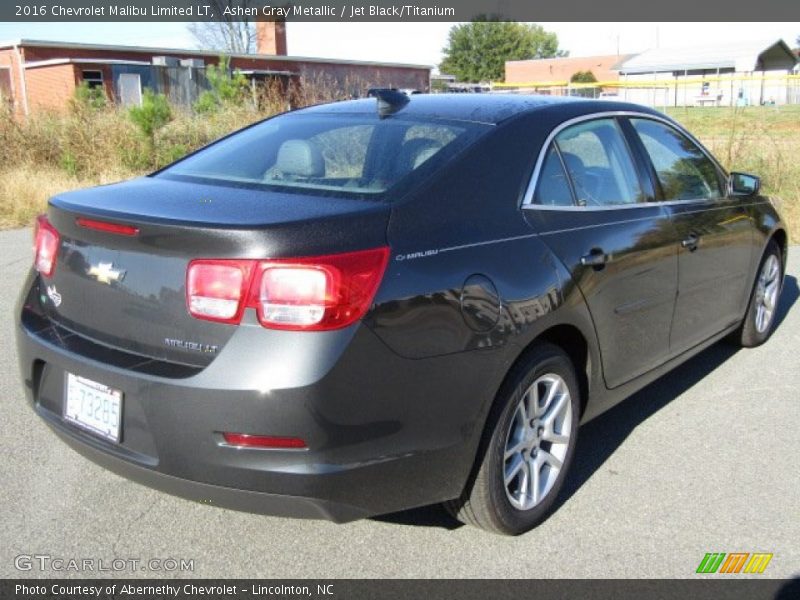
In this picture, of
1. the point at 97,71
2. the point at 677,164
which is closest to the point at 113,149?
the point at 677,164

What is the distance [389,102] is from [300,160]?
57 cm

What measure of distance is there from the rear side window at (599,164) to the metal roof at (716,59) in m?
60.1

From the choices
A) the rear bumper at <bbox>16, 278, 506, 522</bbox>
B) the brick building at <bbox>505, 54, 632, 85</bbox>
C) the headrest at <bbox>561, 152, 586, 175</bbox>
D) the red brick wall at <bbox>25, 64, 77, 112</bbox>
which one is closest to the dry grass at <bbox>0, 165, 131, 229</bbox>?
the headrest at <bbox>561, 152, 586, 175</bbox>

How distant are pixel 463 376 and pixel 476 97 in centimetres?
172

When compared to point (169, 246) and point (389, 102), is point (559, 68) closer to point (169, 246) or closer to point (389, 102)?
point (389, 102)

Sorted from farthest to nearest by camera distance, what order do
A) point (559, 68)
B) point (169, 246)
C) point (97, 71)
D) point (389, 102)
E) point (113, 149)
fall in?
point (559, 68)
point (97, 71)
point (113, 149)
point (389, 102)
point (169, 246)

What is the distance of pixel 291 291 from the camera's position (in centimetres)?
244

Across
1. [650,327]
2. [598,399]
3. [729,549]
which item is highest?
[650,327]

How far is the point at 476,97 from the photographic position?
3947 millimetres

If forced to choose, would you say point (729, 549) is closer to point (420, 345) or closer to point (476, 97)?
point (420, 345)

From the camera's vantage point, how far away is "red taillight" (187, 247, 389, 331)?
8.00 ft

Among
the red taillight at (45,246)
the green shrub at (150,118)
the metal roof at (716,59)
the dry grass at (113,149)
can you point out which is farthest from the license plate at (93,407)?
the metal roof at (716,59)

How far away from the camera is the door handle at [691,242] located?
164 inches

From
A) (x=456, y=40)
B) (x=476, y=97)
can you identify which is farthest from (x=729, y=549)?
(x=456, y=40)
